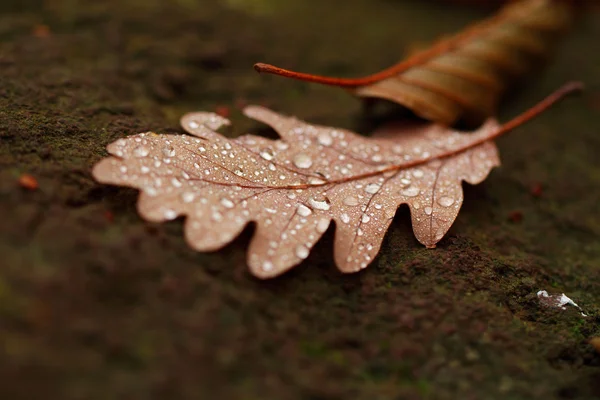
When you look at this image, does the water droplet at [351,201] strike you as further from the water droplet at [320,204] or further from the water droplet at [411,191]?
the water droplet at [411,191]

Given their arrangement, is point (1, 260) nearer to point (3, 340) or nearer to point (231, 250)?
point (3, 340)

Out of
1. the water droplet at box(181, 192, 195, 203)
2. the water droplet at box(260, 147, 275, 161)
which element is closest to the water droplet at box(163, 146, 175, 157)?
the water droplet at box(181, 192, 195, 203)

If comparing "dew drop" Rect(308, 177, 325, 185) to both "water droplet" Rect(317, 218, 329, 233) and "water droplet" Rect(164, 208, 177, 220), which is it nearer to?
"water droplet" Rect(317, 218, 329, 233)

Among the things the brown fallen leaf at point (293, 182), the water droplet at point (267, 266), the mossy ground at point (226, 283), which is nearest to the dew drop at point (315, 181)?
the brown fallen leaf at point (293, 182)

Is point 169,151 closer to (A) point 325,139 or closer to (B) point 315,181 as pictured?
(B) point 315,181

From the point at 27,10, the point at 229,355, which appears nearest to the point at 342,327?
the point at 229,355

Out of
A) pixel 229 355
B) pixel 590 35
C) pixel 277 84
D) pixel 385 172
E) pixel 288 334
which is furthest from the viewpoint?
pixel 590 35

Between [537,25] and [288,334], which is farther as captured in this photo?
[537,25]
